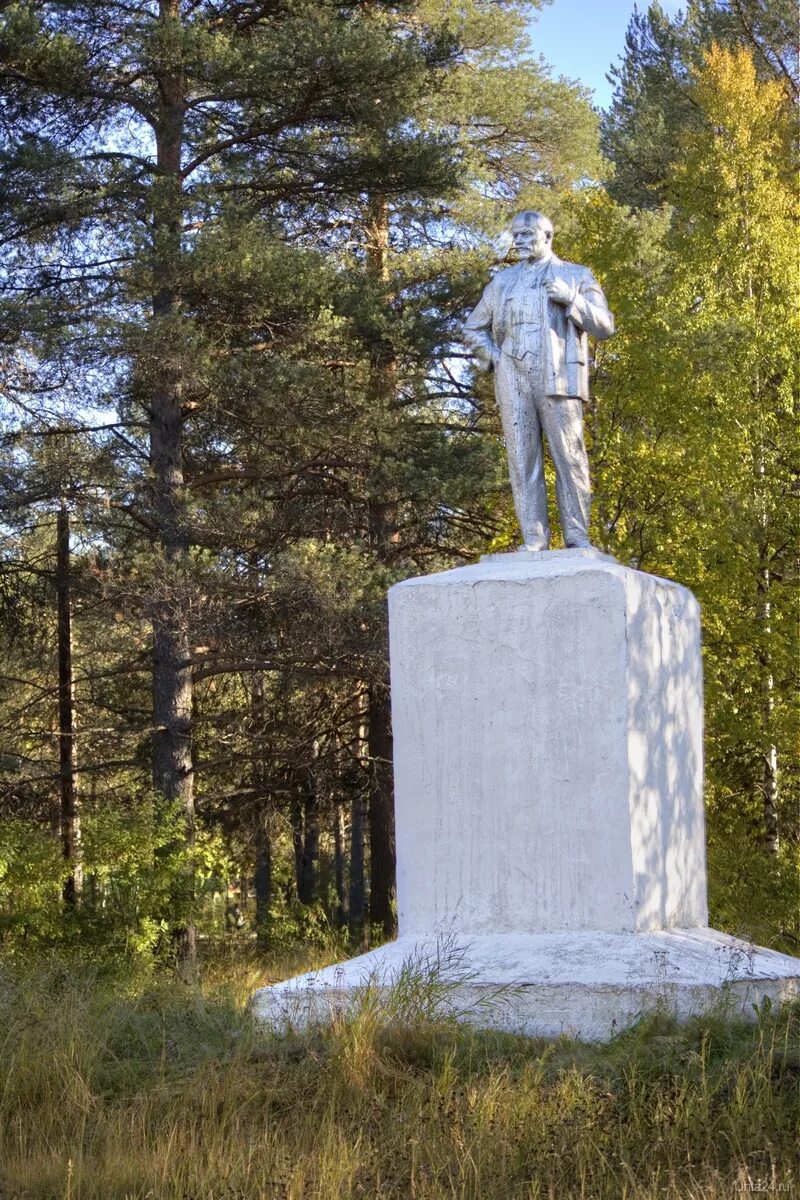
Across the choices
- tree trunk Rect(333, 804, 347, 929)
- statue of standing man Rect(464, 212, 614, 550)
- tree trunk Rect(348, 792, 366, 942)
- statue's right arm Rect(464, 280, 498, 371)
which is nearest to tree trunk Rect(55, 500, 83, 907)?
tree trunk Rect(348, 792, 366, 942)

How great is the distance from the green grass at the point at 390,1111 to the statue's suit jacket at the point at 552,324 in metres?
3.12

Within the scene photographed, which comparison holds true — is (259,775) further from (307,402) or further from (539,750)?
(539,750)

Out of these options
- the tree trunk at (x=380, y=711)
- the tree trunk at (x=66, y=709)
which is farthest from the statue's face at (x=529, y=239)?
the tree trunk at (x=66, y=709)

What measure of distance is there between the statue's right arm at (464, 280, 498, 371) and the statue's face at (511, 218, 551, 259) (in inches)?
9.1

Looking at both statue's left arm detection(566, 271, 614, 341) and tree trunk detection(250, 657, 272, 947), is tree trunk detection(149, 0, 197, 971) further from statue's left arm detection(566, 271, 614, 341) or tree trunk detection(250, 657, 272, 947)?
statue's left arm detection(566, 271, 614, 341)

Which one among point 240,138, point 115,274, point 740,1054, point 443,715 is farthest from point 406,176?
point 740,1054

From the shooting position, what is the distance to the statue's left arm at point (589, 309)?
23.6 ft

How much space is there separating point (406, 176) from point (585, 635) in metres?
8.99

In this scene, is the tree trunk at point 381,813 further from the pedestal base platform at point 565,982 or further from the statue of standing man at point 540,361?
the pedestal base platform at point 565,982

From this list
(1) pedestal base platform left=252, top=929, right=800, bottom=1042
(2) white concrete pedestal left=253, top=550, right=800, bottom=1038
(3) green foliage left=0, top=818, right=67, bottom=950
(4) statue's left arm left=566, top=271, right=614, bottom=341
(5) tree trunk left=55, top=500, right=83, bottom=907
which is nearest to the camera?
(1) pedestal base platform left=252, top=929, right=800, bottom=1042

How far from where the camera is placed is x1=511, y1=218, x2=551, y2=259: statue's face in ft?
24.0

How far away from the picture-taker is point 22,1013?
238 inches

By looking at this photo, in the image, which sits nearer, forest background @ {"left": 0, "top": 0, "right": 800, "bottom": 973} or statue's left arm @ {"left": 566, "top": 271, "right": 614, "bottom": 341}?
statue's left arm @ {"left": 566, "top": 271, "right": 614, "bottom": 341}

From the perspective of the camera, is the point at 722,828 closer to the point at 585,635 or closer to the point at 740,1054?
the point at 585,635
